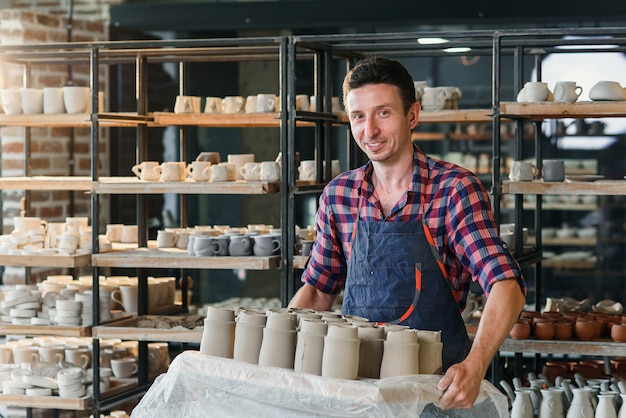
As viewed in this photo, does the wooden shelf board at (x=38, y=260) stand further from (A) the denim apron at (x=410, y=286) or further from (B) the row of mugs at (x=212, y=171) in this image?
(A) the denim apron at (x=410, y=286)

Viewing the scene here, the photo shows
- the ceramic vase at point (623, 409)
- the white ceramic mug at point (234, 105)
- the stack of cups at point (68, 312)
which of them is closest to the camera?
the ceramic vase at point (623, 409)

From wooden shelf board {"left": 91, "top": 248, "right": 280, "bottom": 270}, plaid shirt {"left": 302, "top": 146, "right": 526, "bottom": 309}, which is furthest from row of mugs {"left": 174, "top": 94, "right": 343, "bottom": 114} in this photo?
plaid shirt {"left": 302, "top": 146, "right": 526, "bottom": 309}

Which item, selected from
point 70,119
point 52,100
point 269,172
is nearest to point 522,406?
point 269,172

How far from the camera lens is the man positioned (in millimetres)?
2746

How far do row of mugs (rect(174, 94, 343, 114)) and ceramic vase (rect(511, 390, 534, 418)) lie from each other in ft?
5.75

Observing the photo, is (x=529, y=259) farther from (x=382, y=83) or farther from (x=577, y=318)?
(x=382, y=83)

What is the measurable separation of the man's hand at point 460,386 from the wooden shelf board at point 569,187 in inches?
88.7

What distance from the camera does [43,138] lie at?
643 cm

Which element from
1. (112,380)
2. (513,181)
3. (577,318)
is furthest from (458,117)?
(112,380)

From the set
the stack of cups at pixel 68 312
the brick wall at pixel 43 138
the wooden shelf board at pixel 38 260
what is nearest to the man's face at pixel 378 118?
the wooden shelf board at pixel 38 260

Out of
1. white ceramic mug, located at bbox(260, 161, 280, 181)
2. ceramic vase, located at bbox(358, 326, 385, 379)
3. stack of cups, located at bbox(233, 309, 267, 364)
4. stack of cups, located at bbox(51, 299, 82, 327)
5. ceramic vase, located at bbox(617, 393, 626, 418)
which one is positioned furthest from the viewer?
stack of cups, located at bbox(51, 299, 82, 327)

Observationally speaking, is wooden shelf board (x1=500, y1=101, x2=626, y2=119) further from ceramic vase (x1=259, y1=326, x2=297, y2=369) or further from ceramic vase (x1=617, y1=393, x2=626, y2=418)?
ceramic vase (x1=259, y1=326, x2=297, y2=369)

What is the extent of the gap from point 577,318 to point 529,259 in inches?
21.8

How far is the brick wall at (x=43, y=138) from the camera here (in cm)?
612
